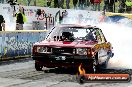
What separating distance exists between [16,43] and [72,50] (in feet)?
20.1

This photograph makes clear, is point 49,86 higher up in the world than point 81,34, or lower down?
lower down

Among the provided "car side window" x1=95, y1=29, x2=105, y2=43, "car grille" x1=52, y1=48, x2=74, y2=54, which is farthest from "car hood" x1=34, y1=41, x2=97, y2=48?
"car side window" x1=95, y1=29, x2=105, y2=43

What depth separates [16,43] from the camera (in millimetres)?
17562

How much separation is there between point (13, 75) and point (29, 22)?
41.4 feet

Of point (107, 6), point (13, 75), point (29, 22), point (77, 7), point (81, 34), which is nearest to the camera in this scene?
point (13, 75)

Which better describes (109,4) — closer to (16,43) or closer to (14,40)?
(16,43)

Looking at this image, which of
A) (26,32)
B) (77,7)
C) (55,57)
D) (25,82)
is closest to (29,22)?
(26,32)

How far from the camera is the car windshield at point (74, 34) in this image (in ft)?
42.0

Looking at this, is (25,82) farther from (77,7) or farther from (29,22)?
(77,7)

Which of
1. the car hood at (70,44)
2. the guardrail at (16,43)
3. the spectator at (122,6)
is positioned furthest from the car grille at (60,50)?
the spectator at (122,6)

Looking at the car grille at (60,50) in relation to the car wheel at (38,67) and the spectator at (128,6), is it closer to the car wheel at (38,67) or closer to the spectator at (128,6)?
the car wheel at (38,67)

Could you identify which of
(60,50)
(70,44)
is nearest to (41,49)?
(60,50)

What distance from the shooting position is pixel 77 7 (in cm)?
3303

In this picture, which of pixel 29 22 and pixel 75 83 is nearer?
pixel 75 83
